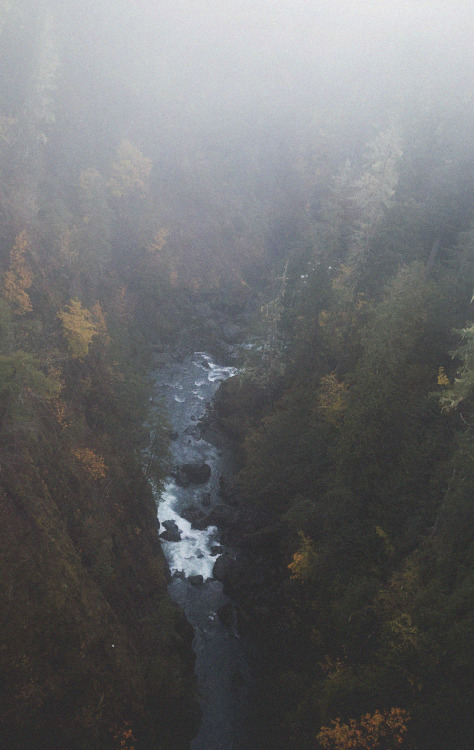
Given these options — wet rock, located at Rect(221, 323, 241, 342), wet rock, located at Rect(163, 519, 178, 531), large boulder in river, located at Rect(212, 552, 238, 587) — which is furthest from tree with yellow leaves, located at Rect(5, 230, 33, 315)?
wet rock, located at Rect(221, 323, 241, 342)

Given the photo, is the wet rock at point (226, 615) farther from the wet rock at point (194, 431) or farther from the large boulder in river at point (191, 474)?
the wet rock at point (194, 431)

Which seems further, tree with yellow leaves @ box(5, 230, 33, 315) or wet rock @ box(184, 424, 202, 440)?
wet rock @ box(184, 424, 202, 440)

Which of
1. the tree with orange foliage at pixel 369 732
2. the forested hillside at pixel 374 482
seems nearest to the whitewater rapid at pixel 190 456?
the forested hillside at pixel 374 482

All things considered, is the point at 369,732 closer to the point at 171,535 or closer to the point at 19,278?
the point at 171,535

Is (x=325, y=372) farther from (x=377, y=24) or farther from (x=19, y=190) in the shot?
(x=377, y=24)

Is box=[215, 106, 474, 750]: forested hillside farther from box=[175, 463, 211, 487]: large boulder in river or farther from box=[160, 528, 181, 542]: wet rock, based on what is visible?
box=[160, 528, 181, 542]: wet rock

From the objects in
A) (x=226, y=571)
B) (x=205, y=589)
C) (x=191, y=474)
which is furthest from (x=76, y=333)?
(x=205, y=589)
